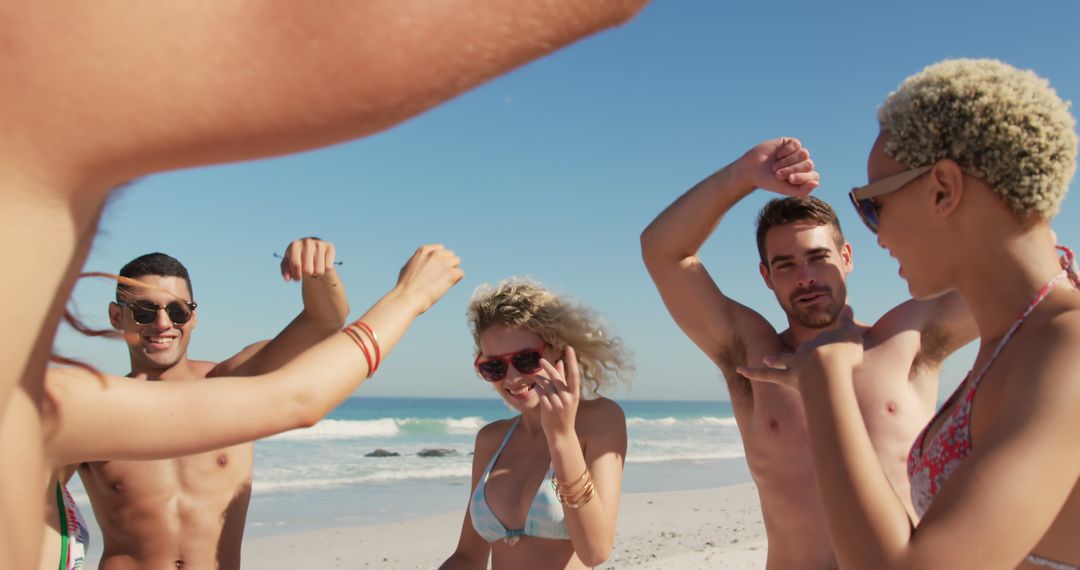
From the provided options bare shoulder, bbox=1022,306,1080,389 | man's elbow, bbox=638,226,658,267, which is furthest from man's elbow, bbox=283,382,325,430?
man's elbow, bbox=638,226,658,267

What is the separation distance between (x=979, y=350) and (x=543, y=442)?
2418mm

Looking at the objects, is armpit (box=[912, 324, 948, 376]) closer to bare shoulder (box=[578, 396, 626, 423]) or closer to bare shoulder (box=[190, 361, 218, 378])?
bare shoulder (box=[578, 396, 626, 423])

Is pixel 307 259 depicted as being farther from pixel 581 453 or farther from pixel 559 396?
pixel 581 453

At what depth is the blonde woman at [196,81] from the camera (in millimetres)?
530

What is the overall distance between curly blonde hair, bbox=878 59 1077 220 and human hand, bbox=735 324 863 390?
1.39 feet

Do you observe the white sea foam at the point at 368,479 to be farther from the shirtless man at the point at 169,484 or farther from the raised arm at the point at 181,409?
the raised arm at the point at 181,409

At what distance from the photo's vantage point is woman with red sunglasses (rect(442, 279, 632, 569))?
11.0ft

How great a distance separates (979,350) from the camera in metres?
1.94

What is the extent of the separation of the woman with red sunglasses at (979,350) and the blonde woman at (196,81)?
1210 mm

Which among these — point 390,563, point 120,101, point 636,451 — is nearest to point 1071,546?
point 120,101

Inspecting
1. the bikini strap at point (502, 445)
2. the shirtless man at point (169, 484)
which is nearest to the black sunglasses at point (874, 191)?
the bikini strap at point (502, 445)

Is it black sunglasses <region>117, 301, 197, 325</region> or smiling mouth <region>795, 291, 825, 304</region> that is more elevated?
black sunglasses <region>117, 301, 197, 325</region>

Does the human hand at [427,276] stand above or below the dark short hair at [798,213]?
below

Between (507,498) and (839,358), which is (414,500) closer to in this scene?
(507,498)
